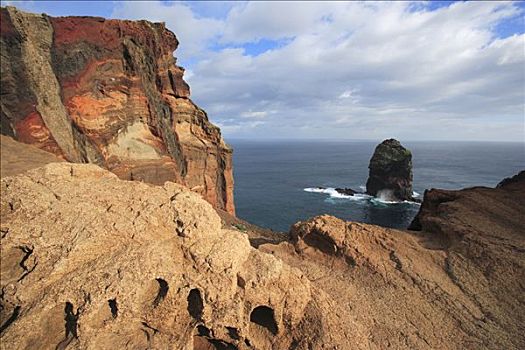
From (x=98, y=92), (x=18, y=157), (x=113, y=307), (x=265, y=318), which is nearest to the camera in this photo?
(x=113, y=307)

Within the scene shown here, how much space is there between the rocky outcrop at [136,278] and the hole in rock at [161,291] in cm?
3

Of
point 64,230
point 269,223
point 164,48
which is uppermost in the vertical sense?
point 164,48

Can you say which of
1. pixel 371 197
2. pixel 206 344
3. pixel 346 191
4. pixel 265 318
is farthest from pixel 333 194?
pixel 206 344

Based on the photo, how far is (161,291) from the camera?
7.99 metres

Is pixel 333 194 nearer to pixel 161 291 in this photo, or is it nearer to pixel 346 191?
pixel 346 191

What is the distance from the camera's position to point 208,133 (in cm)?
4016

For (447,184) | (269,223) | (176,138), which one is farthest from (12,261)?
(447,184)

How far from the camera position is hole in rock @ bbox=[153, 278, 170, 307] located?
7841 mm

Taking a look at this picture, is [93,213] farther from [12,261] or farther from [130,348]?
[130,348]

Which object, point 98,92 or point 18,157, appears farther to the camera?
point 98,92

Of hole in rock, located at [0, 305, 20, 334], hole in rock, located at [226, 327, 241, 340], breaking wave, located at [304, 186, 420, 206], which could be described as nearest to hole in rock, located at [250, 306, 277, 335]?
hole in rock, located at [226, 327, 241, 340]

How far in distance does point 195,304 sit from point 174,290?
2.33ft

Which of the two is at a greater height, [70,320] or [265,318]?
[70,320]

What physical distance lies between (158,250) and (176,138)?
1116 inches
